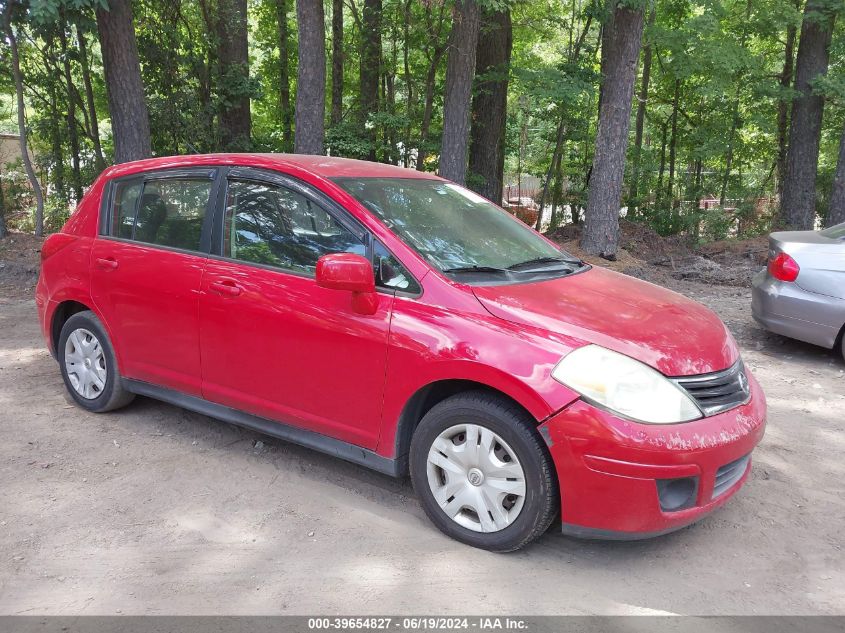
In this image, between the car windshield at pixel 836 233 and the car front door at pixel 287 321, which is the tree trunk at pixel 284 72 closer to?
the car windshield at pixel 836 233

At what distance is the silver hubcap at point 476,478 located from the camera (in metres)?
3.13

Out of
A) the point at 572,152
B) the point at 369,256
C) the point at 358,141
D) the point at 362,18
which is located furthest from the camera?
the point at 572,152

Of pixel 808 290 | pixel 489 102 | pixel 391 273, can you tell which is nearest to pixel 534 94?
pixel 489 102

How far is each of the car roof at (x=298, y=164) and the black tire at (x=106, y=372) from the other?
1101 millimetres

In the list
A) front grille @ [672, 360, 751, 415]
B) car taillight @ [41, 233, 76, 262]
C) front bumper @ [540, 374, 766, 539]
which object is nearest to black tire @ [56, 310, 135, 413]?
car taillight @ [41, 233, 76, 262]

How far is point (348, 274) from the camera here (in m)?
3.31

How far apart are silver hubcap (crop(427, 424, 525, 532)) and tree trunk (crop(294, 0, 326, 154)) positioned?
28.3 ft

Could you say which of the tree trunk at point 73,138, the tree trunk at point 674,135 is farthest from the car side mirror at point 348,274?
the tree trunk at point 674,135

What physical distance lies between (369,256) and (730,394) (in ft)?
6.14

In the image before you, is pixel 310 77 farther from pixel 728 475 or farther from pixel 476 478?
pixel 728 475

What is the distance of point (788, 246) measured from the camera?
6.54 m

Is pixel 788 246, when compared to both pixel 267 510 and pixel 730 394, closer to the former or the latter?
pixel 730 394

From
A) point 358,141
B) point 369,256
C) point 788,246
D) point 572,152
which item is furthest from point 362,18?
point 369,256

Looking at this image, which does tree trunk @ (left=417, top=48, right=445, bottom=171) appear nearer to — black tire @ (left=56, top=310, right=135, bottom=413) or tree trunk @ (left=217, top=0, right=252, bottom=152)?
tree trunk @ (left=217, top=0, right=252, bottom=152)
